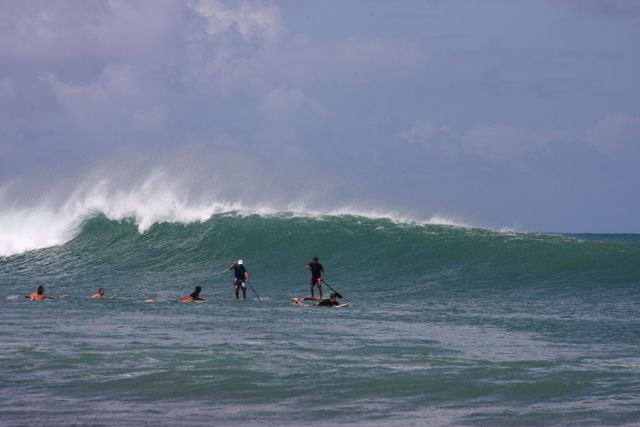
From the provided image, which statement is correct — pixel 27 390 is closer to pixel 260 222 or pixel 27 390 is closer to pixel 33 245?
pixel 260 222

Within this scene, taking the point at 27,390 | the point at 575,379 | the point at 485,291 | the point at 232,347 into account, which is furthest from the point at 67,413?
the point at 485,291

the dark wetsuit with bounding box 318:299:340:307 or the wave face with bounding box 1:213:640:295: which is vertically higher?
the wave face with bounding box 1:213:640:295

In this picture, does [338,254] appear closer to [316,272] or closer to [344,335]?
[316,272]

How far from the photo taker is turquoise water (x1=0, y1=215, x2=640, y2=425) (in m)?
8.23

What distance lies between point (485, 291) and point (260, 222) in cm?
1073

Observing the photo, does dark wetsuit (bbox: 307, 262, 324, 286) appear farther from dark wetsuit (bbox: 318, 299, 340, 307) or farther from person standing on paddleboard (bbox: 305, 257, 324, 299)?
dark wetsuit (bbox: 318, 299, 340, 307)

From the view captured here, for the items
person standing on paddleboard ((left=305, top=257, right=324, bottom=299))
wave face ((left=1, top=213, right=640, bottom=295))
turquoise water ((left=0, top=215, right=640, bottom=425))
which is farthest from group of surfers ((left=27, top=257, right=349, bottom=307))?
wave face ((left=1, top=213, right=640, bottom=295))

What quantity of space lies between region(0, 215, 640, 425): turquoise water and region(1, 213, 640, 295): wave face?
0.30 ft

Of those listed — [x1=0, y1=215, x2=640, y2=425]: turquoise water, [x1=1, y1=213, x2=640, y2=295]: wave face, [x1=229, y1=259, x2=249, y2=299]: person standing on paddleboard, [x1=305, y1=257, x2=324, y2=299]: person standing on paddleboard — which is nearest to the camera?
[x1=0, y1=215, x2=640, y2=425]: turquoise water

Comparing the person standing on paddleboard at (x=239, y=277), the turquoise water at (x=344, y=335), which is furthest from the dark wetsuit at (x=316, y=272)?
the person standing on paddleboard at (x=239, y=277)

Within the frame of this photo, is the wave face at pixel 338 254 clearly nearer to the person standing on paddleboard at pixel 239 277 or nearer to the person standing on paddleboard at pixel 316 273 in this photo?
the person standing on paddleboard at pixel 316 273

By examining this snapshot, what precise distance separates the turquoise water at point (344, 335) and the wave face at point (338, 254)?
0.30 feet

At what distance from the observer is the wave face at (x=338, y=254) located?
21.6m

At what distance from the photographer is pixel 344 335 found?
12.8 meters
